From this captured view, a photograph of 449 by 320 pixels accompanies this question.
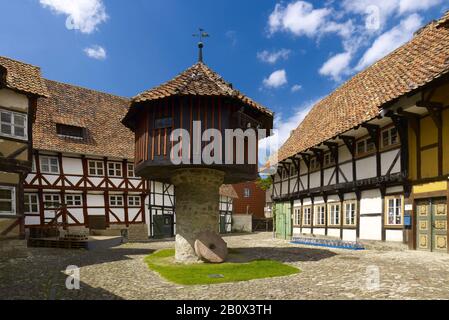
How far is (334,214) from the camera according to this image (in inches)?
742

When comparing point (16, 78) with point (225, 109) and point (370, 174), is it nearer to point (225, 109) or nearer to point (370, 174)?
point (225, 109)

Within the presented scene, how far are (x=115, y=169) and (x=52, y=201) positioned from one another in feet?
→ 14.9

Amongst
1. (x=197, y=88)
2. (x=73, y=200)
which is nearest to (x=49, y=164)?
(x=73, y=200)

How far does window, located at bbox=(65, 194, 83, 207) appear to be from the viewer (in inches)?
874

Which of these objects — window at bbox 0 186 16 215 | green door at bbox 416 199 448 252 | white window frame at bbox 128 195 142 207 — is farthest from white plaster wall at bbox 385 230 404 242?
white window frame at bbox 128 195 142 207

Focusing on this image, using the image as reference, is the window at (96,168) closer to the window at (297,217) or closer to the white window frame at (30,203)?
the white window frame at (30,203)

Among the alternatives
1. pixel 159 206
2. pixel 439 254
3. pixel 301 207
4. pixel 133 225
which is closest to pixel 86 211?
pixel 133 225

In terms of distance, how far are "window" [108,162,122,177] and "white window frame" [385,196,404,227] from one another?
57.0 ft

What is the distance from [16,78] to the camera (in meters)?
15.4

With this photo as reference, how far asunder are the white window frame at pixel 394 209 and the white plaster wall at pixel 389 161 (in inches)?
45.9

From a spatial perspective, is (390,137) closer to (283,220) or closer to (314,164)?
(314,164)

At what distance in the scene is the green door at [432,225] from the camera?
487 inches

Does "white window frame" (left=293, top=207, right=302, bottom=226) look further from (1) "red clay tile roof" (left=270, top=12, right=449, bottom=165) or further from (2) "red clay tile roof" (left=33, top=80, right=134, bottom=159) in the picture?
(2) "red clay tile roof" (left=33, top=80, right=134, bottom=159)

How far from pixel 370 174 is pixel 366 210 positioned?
174cm
